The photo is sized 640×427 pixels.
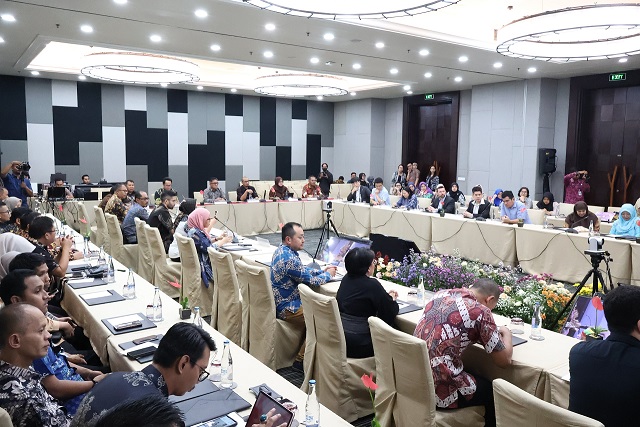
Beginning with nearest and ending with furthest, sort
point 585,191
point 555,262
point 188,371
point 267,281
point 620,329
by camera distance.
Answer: point 188,371
point 620,329
point 267,281
point 555,262
point 585,191

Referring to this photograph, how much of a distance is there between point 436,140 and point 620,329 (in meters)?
13.3

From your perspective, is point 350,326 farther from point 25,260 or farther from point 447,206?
point 447,206

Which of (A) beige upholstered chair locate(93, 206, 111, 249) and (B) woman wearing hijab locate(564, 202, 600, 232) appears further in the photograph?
(A) beige upholstered chair locate(93, 206, 111, 249)

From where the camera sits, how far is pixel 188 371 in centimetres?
190

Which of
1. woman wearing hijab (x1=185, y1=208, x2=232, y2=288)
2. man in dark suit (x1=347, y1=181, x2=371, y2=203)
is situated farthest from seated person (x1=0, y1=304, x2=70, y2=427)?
man in dark suit (x1=347, y1=181, x2=371, y2=203)

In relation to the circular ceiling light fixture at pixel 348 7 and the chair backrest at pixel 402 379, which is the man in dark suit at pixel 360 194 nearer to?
the circular ceiling light fixture at pixel 348 7

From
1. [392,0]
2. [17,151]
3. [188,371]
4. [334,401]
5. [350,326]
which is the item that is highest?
[392,0]

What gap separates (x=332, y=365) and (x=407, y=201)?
23.3 ft

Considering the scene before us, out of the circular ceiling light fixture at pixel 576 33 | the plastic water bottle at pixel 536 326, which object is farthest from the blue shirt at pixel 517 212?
the plastic water bottle at pixel 536 326

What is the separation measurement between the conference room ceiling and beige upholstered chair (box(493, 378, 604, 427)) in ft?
18.2

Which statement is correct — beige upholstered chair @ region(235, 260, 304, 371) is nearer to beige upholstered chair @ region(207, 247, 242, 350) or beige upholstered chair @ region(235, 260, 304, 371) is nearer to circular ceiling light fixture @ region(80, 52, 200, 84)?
beige upholstered chair @ region(207, 247, 242, 350)

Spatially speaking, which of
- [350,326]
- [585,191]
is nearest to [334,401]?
[350,326]

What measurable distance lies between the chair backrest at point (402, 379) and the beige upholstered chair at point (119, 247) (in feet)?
16.3

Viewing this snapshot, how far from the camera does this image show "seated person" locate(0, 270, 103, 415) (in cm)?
240
